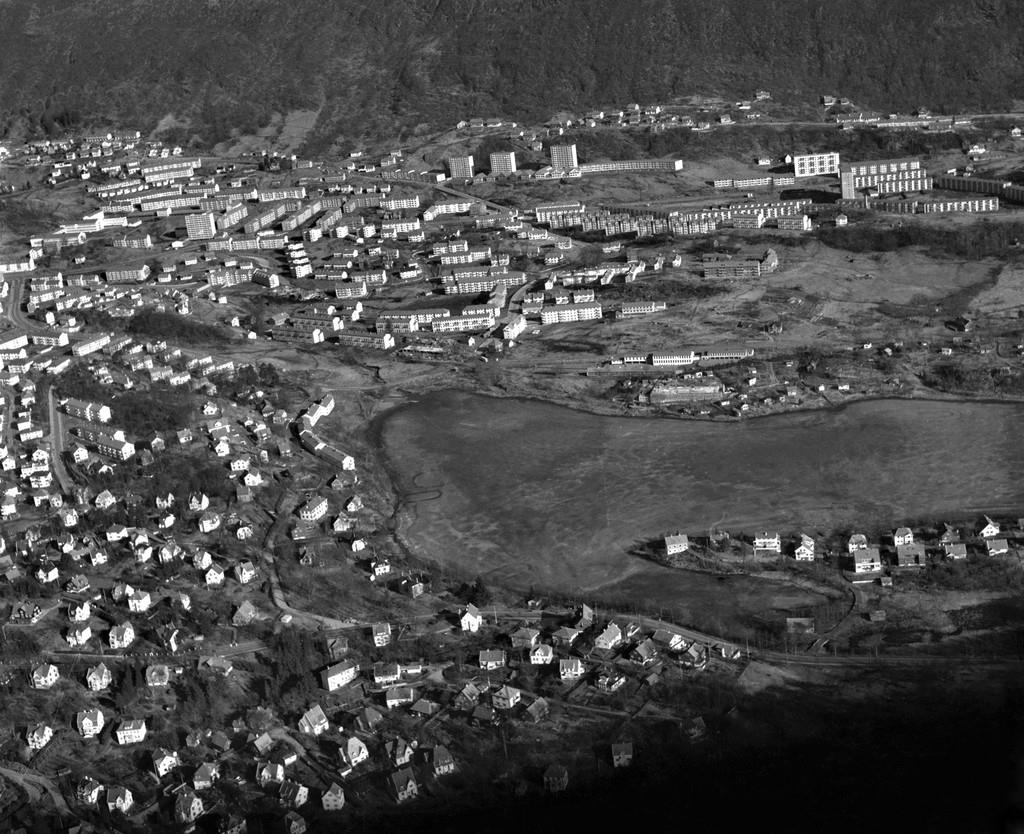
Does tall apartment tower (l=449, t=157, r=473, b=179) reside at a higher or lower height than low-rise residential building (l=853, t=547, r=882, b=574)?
higher

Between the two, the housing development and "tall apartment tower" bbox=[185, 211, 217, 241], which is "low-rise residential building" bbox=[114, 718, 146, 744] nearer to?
the housing development

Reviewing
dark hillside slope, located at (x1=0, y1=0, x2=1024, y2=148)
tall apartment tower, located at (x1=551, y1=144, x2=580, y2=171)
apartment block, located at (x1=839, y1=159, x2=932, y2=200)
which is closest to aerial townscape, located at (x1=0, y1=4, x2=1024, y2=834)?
apartment block, located at (x1=839, y1=159, x2=932, y2=200)

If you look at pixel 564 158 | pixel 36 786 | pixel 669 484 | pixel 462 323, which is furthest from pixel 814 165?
pixel 36 786

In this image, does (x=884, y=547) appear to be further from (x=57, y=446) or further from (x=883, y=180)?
(x=883, y=180)

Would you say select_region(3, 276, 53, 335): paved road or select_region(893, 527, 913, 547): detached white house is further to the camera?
select_region(3, 276, 53, 335): paved road

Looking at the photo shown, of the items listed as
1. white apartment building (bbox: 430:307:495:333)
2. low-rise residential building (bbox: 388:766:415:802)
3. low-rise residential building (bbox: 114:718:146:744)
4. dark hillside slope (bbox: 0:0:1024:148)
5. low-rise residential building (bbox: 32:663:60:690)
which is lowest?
low-rise residential building (bbox: 388:766:415:802)

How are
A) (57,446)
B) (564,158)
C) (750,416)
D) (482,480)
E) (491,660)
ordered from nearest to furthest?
(491,660) < (482,480) < (57,446) < (750,416) < (564,158)

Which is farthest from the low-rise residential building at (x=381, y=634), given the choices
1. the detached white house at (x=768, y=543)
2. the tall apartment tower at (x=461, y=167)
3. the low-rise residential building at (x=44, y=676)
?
the tall apartment tower at (x=461, y=167)
